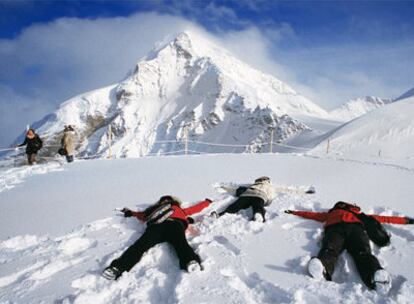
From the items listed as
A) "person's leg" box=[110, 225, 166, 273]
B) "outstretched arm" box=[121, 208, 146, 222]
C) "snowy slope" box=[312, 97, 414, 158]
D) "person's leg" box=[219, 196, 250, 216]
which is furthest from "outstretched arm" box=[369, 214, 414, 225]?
"snowy slope" box=[312, 97, 414, 158]

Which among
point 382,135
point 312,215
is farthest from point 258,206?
point 382,135

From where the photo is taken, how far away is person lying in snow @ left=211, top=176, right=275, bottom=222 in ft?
16.8

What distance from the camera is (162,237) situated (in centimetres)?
416

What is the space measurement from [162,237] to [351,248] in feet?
7.43

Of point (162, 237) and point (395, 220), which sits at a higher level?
point (395, 220)

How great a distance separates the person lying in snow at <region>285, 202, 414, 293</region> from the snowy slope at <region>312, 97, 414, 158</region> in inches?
1079

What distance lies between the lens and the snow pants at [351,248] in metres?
3.43

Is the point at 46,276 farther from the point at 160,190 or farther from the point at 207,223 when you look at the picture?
the point at 160,190

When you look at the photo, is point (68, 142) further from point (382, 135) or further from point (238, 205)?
point (382, 135)

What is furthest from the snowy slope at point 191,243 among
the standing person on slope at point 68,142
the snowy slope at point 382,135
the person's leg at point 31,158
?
the snowy slope at point 382,135

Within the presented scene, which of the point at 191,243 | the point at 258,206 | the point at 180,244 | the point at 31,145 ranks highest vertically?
the point at 31,145

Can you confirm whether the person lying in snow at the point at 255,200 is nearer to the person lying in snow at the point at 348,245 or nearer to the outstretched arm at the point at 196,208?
the outstretched arm at the point at 196,208

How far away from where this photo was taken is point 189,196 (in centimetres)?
652

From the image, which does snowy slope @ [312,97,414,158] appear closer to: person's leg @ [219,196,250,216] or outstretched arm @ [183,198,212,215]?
person's leg @ [219,196,250,216]
